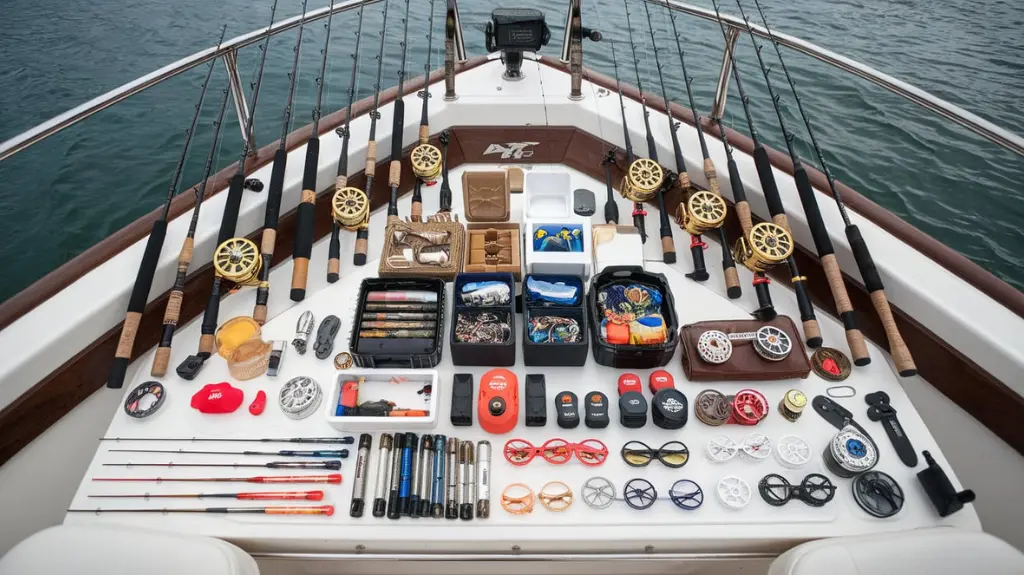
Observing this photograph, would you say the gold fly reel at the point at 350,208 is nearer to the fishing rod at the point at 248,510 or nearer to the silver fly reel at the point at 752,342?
the fishing rod at the point at 248,510

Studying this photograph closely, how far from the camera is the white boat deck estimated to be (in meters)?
1.83

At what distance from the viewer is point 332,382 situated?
2.21 m

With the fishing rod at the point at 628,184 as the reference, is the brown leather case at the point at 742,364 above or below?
below

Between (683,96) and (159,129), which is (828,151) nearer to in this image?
(683,96)

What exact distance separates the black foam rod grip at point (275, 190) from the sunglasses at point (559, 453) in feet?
5.28

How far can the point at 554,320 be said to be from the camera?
7.47ft

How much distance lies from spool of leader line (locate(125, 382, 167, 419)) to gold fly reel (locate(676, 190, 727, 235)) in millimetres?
2548

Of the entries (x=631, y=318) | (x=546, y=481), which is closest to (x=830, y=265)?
(x=631, y=318)

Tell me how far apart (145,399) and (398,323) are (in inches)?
42.5

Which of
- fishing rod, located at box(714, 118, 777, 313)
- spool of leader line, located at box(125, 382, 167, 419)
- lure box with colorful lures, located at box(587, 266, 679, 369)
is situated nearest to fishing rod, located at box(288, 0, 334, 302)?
spool of leader line, located at box(125, 382, 167, 419)

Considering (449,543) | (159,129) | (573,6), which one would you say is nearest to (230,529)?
(449,543)

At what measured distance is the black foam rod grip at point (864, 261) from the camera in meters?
2.25

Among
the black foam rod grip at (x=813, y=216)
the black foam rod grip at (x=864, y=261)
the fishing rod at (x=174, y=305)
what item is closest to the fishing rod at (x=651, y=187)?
the black foam rod grip at (x=813, y=216)

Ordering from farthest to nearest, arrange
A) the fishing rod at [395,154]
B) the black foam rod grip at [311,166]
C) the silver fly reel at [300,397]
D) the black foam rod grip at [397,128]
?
the black foam rod grip at [397,128]
the fishing rod at [395,154]
the black foam rod grip at [311,166]
the silver fly reel at [300,397]
